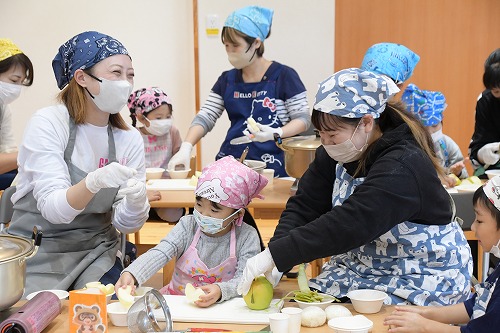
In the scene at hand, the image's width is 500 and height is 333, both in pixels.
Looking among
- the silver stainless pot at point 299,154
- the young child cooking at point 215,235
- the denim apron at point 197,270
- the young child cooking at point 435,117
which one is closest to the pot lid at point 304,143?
the silver stainless pot at point 299,154

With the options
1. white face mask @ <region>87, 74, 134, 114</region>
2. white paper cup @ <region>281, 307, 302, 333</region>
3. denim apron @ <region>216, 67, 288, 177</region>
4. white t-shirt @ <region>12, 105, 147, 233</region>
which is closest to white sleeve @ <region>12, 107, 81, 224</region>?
white t-shirt @ <region>12, 105, 147, 233</region>

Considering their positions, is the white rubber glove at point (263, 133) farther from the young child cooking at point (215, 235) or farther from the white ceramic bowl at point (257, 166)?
the young child cooking at point (215, 235)

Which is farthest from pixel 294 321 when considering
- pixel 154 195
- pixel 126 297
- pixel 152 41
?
pixel 152 41

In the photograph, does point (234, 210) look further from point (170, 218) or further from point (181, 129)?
point (181, 129)

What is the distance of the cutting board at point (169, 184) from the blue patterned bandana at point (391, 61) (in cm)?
109

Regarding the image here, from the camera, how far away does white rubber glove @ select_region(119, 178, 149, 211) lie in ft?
8.08

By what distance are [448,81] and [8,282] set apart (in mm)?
5073

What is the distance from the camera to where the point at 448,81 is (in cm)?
616

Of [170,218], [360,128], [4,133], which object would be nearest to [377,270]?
[360,128]

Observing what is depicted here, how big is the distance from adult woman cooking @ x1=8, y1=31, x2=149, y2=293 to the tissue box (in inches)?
26.2

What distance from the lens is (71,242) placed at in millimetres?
2555

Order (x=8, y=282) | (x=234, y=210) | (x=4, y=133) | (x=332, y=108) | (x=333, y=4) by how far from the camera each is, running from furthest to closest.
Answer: (x=333, y=4) < (x=4, y=133) < (x=234, y=210) < (x=332, y=108) < (x=8, y=282)

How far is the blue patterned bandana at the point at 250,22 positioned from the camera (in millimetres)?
4005

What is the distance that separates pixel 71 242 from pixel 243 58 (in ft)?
5.96
